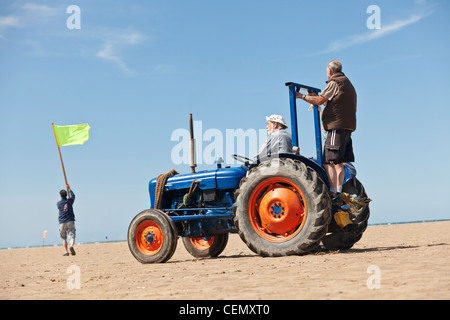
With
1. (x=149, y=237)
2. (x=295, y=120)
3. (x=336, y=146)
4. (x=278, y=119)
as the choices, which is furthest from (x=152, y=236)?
(x=336, y=146)

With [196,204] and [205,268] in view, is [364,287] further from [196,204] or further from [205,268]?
[196,204]

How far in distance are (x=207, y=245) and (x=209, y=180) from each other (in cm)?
140

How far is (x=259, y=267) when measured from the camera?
581 centimetres

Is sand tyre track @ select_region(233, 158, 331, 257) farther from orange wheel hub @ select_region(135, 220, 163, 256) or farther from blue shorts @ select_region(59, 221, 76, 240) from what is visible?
blue shorts @ select_region(59, 221, 76, 240)

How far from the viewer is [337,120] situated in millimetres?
6957

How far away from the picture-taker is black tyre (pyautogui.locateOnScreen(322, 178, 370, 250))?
25.5ft

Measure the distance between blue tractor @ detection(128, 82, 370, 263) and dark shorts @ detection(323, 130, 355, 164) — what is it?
7.4 inches

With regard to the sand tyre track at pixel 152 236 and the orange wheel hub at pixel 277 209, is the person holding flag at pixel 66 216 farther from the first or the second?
the orange wheel hub at pixel 277 209

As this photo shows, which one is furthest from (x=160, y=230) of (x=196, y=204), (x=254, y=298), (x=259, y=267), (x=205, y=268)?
(x=254, y=298)

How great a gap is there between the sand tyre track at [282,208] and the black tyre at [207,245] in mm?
2050

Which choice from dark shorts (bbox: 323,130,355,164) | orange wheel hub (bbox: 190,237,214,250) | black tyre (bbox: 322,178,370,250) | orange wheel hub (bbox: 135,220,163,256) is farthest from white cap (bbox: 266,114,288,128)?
orange wheel hub (bbox: 190,237,214,250)

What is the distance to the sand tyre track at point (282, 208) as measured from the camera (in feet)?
21.5

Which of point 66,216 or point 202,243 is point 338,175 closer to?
point 202,243
